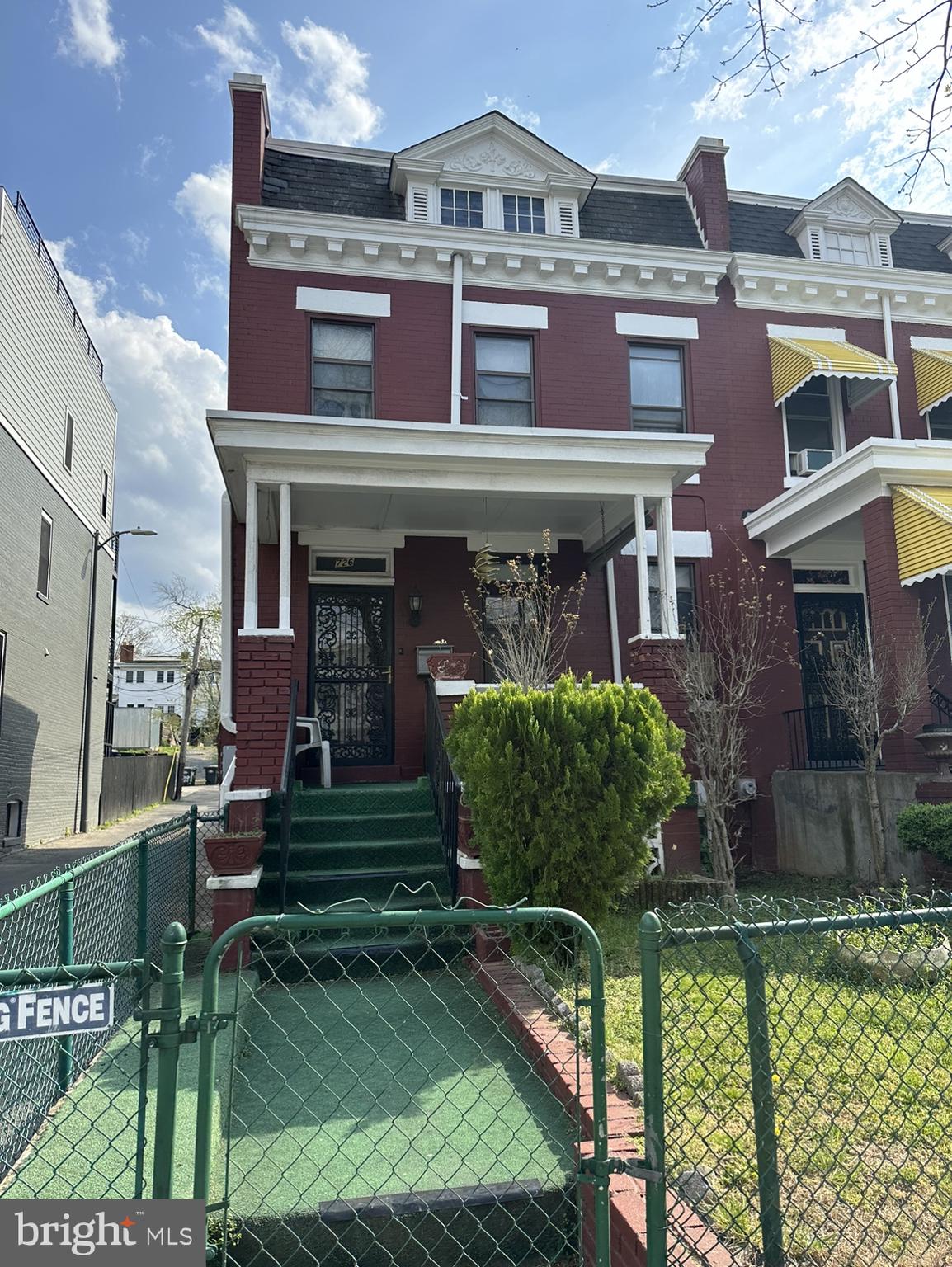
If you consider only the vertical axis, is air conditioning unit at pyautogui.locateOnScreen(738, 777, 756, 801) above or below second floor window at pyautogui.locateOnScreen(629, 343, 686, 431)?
below

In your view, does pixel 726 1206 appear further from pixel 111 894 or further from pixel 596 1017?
pixel 111 894

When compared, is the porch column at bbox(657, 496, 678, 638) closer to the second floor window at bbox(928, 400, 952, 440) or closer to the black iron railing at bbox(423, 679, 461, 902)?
the black iron railing at bbox(423, 679, 461, 902)

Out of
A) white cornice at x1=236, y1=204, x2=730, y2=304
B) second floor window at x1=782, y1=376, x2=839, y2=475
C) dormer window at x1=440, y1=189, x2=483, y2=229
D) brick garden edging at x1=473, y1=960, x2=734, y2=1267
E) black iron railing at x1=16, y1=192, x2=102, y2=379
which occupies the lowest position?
brick garden edging at x1=473, y1=960, x2=734, y2=1267

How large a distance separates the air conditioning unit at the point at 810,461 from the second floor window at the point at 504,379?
→ 3742 millimetres

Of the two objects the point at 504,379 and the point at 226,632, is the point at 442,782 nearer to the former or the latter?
the point at 226,632

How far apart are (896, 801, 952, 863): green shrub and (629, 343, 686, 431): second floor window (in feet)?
19.4

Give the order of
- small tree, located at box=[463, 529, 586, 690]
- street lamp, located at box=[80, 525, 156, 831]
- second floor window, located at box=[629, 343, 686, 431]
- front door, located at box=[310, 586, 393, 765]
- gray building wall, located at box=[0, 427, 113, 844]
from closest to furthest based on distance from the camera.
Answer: small tree, located at box=[463, 529, 586, 690] < front door, located at box=[310, 586, 393, 765] < second floor window, located at box=[629, 343, 686, 431] < gray building wall, located at box=[0, 427, 113, 844] < street lamp, located at box=[80, 525, 156, 831]

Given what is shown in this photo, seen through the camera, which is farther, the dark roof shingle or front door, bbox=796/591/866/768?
the dark roof shingle

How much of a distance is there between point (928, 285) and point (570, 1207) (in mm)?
12696

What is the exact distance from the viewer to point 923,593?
10234mm

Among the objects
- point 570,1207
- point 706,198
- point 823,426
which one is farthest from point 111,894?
point 706,198

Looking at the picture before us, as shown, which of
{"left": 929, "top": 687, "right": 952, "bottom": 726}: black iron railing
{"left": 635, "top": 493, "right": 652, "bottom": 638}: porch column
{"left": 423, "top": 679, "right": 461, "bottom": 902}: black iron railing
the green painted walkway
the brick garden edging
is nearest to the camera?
the brick garden edging

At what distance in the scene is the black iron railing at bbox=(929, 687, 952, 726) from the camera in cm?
907

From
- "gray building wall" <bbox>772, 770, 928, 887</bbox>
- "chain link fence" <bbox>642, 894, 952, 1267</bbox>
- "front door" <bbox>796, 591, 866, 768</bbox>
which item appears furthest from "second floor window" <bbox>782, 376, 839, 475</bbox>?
"chain link fence" <bbox>642, 894, 952, 1267</bbox>
